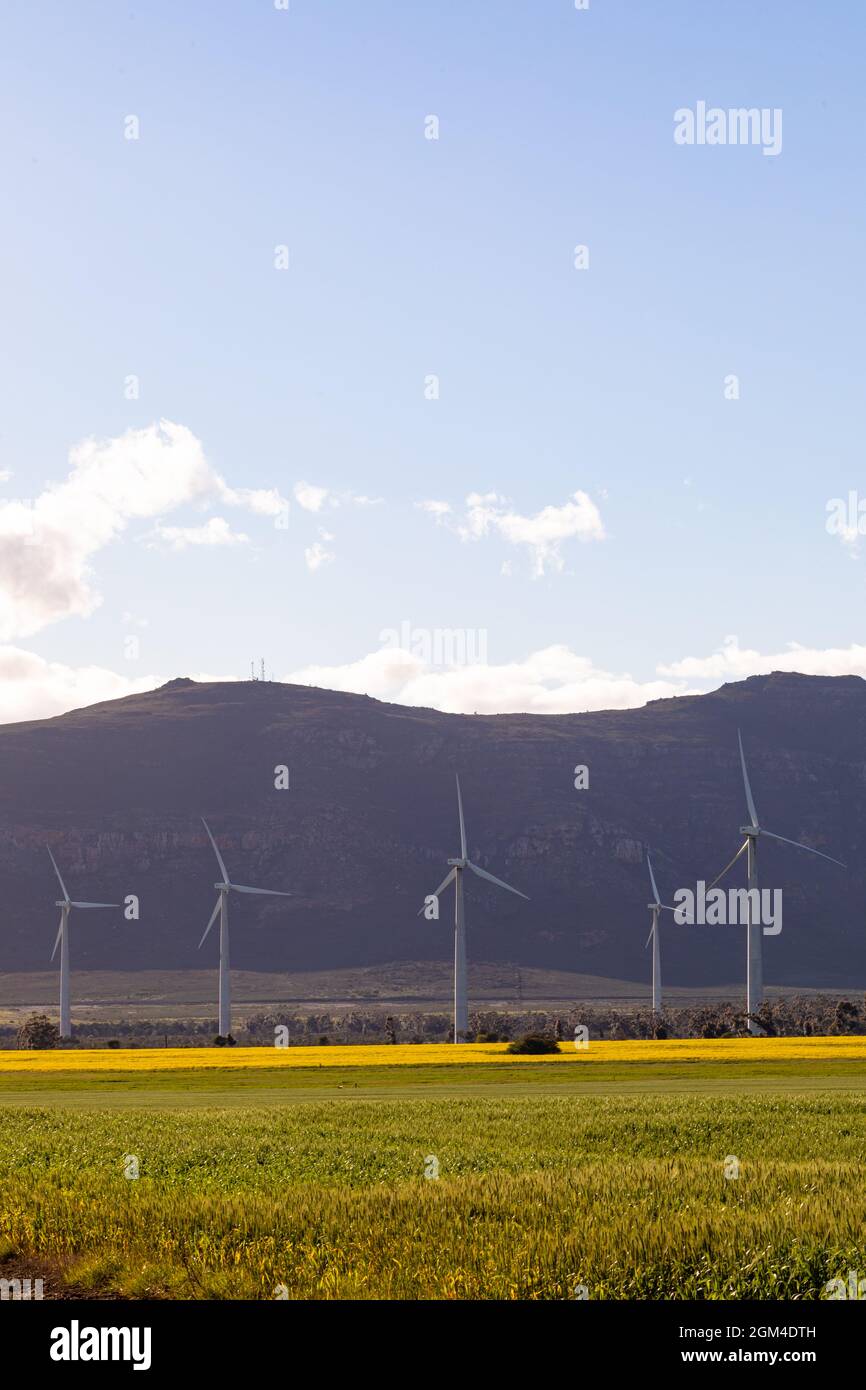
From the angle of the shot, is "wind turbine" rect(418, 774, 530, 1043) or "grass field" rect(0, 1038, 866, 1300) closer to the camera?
"grass field" rect(0, 1038, 866, 1300)

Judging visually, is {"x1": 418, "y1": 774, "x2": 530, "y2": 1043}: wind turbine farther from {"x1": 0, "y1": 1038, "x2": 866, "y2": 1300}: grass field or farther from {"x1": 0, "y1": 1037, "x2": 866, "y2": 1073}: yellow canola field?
{"x1": 0, "y1": 1038, "x2": 866, "y2": 1300}: grass field

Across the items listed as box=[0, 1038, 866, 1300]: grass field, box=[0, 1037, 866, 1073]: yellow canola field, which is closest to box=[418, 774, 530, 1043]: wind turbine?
box=[0, 1037, 866, 1073]: yellow canola field

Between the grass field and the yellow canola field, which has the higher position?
the grass field

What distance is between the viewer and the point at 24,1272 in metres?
17.4

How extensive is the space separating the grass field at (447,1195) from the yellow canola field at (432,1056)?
2433 centimetres

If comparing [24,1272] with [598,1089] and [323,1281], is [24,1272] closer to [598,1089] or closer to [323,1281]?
[323,1281]

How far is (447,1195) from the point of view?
1933 cm

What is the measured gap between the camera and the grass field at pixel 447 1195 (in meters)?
15.4

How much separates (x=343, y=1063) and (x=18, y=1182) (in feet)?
156

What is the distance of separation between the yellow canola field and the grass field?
24328 millimetres

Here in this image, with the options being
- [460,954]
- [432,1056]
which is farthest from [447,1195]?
[460,954]

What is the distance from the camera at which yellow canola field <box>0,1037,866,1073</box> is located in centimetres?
6875

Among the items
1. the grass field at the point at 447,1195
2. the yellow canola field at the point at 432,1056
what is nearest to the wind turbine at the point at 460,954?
the yellow canola field at the point at 432,1056
